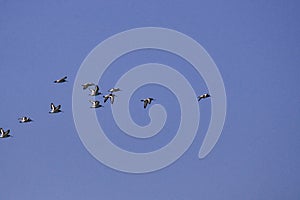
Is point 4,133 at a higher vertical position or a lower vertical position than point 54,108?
lower

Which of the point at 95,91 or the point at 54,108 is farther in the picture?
the point at 95,91

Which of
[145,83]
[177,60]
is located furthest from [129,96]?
[177,60]

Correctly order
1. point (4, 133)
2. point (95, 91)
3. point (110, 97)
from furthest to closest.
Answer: point (110, 97), point (95, 91), point (4, 133)

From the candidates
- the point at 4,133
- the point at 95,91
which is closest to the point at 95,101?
the point at 95,91

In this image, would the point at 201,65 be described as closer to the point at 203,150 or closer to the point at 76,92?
the point at 203,150

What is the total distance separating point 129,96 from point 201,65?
1.47 m

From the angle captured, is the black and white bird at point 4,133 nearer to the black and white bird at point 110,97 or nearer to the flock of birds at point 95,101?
the flock of birds at point 95,101

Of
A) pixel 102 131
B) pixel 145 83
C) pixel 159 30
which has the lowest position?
pixel 102 131

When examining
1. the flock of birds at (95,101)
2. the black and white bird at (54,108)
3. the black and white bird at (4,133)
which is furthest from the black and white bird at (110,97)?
the black and white bird at (4,133)

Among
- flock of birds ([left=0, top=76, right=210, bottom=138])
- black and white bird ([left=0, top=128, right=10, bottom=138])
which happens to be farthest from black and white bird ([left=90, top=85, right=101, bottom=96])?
black and white bird ([left=0, top=128, right=10, bottom=138])

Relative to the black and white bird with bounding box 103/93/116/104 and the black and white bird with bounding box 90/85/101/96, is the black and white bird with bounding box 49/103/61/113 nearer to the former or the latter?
the black and white bird with bounding box 90/85/101/96

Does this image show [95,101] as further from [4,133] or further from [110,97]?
[4,133]

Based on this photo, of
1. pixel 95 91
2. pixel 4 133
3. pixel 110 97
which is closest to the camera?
pixel 4 133

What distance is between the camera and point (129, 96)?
1077 cm
